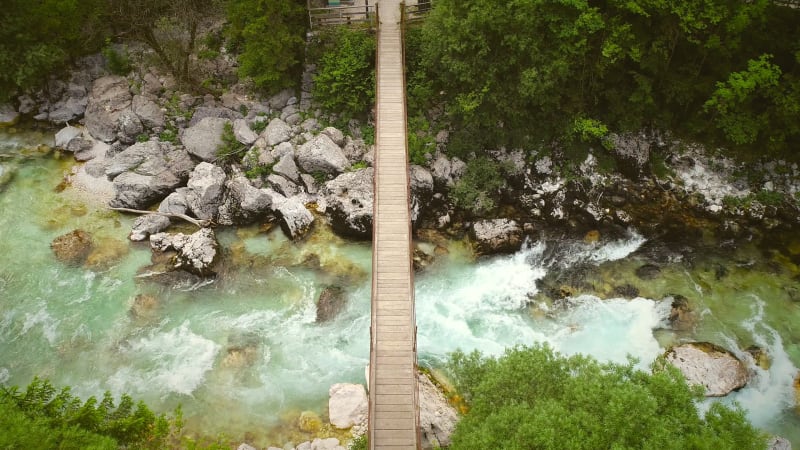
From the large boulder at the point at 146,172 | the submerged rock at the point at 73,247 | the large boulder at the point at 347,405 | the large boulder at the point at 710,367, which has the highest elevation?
the large boulder at the point at 146,172

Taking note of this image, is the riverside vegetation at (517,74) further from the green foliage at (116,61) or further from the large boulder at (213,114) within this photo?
the large boulder at (213,114)

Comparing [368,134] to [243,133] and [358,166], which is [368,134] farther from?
[243,133]

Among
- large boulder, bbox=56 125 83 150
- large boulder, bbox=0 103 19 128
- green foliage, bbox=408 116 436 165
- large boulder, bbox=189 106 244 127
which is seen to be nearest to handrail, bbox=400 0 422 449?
green foliage, bbox=408 116 436 165

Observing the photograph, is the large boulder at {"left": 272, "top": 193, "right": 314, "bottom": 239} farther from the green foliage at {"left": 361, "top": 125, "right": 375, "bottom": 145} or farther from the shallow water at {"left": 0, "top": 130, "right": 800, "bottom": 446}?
the green foliage at {"left": 361, "top": 125, "right": 375, "bottom": 145}

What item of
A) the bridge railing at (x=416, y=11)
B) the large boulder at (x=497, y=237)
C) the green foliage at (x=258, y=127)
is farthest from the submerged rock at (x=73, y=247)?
the bridge railing at (x=416, y=11)

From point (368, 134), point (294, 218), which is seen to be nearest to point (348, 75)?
point (368, 134)

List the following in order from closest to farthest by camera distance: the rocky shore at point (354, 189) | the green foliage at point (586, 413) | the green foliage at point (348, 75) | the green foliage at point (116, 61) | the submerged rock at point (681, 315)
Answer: the green foliage at point (586, 413) < the submerged rock at point (681, 315) < the rocky shore at point (354, 189) < the green foliage at point (348, 75) < the green foliage at point (116, 61)
